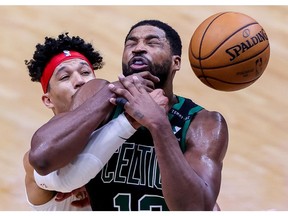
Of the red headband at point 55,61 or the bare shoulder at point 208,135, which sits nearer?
the bare shoulder at point 208,135

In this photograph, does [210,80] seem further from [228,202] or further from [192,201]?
[228,202]

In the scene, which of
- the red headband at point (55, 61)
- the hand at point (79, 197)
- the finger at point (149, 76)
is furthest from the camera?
the red headband at point (55, 61)

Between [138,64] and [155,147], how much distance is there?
0.35 meters

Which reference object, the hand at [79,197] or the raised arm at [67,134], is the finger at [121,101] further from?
the hand at [79,197]

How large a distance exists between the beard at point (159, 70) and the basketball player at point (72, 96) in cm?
8

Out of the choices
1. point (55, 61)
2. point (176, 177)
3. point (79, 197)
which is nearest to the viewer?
point (176, 177)

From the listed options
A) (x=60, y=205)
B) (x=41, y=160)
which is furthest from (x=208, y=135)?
(x=60, y=205)

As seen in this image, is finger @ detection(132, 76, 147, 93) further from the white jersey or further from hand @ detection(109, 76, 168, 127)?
the white jersey

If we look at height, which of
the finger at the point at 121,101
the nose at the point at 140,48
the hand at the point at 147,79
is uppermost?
the nose at the point at 140,48

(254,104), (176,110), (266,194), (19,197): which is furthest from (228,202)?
(176,110)

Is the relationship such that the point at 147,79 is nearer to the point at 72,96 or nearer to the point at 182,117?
the point at 182,117

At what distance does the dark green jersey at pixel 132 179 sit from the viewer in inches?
101

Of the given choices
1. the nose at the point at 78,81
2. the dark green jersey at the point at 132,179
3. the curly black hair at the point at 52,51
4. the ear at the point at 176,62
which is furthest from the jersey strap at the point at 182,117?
the curly black hair at the point at 52,51

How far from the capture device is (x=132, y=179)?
2570mm
